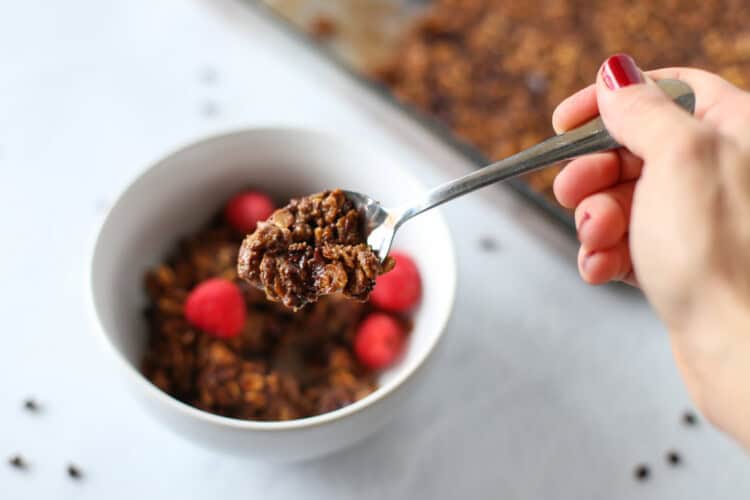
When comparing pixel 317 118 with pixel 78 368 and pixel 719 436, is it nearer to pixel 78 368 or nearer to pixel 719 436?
pixel 78 368

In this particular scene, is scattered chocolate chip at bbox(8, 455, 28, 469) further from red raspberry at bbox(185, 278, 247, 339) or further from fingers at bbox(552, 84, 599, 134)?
fingers at bbox(552, 84, 599, 134)

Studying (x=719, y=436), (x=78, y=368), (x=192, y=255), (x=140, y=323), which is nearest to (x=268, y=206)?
(x=192, y=255)

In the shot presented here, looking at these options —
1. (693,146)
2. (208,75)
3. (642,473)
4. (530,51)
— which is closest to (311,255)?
(693,146)

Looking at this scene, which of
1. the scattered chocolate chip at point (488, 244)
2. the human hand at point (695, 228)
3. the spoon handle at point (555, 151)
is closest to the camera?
the human hand at point (695, 228)

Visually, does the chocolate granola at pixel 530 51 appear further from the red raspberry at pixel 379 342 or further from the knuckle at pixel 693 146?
the knuckle at pixel 693 146

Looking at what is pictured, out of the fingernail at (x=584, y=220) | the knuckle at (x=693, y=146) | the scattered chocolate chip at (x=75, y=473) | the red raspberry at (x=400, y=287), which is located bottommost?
the scattered chocolate chip at (x=75, y=473)

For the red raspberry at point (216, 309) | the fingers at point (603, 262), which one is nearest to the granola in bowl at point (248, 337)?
the red raspberry at point (216, 309)

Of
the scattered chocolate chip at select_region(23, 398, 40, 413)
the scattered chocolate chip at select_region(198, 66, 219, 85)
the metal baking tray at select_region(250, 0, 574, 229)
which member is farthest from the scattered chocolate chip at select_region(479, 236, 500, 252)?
the scattered chocolate chip at select_region(23, 398, 40, 413)
